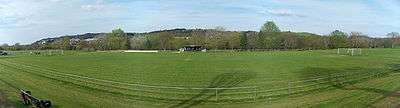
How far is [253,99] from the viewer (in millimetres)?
18234

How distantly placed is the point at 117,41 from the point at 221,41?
69.6 feet

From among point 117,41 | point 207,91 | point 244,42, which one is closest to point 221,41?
point 244,42

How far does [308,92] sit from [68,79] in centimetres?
1266

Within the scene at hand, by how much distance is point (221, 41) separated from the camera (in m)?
99.1

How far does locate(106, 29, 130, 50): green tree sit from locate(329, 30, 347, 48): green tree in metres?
40.0

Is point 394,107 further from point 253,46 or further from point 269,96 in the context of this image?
point 253,46

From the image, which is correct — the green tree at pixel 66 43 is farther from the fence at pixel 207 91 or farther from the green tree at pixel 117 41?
the fence at pixel 207 91

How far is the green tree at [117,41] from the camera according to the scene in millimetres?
88875

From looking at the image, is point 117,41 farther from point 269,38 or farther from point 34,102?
point 34,102

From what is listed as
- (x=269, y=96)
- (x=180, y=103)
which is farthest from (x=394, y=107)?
(x=180, y=103)

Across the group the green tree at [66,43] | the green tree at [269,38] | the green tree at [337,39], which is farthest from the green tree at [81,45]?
the green tree at [337,39]

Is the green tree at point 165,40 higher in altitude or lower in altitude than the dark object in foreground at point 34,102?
higher

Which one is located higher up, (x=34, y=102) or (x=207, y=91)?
(x=34, y=102)

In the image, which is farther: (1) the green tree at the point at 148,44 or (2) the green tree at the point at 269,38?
(2) the green tree at the point at 269,38
